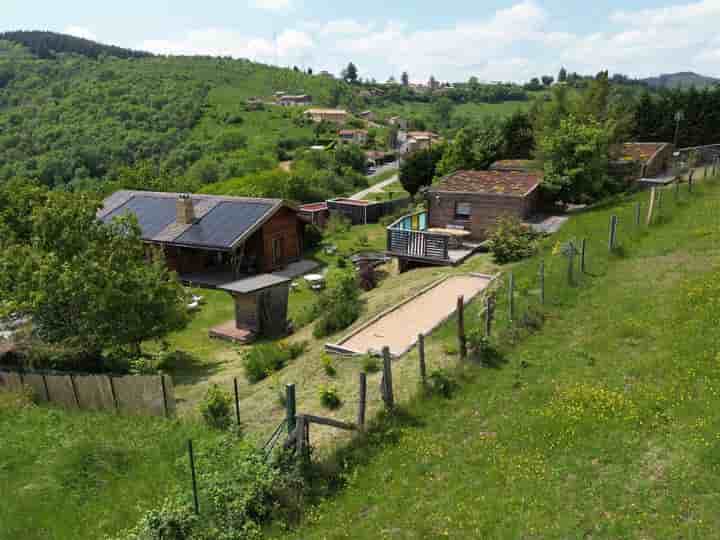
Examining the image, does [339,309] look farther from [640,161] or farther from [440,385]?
[640,161]

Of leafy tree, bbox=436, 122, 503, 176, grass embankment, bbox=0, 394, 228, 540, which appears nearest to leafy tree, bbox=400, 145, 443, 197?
leafy tree, bbox=436, 122, 503, 176

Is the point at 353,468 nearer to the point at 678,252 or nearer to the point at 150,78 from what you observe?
the point at 678,252

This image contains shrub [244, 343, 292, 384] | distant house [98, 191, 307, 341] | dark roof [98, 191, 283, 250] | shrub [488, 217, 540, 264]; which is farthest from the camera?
distant house [98, 191, 307, 341]

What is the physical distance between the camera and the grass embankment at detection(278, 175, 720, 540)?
762 centimetres

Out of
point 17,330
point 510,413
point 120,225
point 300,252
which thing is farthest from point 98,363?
point 300,252

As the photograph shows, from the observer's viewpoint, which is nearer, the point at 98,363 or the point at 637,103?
the point at 98,363

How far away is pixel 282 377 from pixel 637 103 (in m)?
44.7

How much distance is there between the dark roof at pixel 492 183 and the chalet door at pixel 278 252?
30.1ft

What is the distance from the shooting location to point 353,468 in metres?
9.37

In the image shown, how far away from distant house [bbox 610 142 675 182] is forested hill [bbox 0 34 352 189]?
53618mm

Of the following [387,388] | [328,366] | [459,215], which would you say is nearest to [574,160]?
[459,215]

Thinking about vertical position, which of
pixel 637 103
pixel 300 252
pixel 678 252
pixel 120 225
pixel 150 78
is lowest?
pixel 300 252

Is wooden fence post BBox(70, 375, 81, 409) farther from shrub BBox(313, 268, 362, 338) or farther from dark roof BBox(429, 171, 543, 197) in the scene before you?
dark roof BBox(429, 171, 543, 197)

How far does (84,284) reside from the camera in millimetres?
15336
